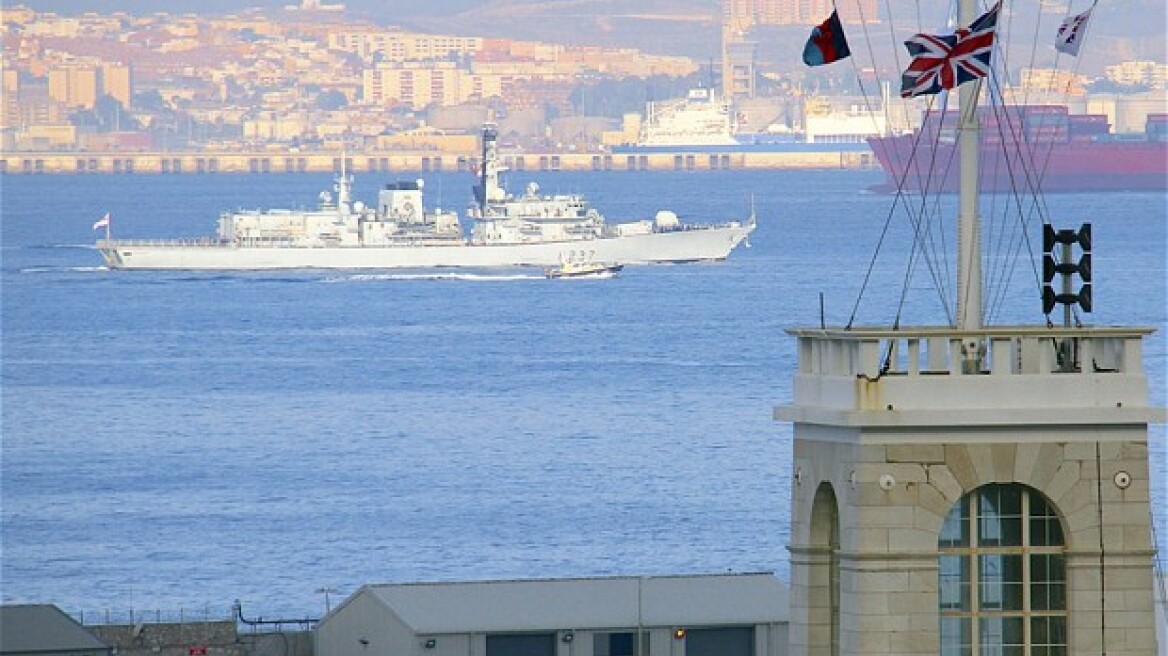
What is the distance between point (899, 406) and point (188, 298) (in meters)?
147

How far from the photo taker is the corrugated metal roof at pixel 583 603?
91.8ft

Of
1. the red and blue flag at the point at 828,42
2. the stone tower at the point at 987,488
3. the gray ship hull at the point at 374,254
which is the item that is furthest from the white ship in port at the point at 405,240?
the stone tower at the point at 987,488

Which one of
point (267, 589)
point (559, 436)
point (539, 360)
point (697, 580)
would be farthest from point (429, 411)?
point (697, 580)

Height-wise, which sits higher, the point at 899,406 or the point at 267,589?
the point at 899,406

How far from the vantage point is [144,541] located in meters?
59.9

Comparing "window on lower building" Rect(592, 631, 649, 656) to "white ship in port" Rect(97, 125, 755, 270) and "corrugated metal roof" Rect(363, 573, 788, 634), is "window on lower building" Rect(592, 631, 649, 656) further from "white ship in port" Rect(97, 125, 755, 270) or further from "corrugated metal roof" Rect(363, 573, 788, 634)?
"white ship in port" Rect(97, 125, 755, 270)

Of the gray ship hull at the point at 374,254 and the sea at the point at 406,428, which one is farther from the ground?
the gray ship hull at the point at 374,254

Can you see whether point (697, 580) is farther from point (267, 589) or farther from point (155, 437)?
point (155, 437)

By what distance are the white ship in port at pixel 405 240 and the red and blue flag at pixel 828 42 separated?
161 m

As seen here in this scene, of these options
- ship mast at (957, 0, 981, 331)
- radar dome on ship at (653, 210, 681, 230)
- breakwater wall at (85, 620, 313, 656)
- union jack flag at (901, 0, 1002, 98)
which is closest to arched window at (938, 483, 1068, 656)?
ship mast at (957, 0, 981, 331)

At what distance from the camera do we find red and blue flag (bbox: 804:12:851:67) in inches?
541

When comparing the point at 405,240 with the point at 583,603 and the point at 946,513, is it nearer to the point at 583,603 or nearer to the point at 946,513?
the point at 583,603

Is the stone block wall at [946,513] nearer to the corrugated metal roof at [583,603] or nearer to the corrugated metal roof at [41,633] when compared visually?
the corrugated metal roof at [583,603]

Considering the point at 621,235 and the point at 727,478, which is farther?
the point at 621,235
